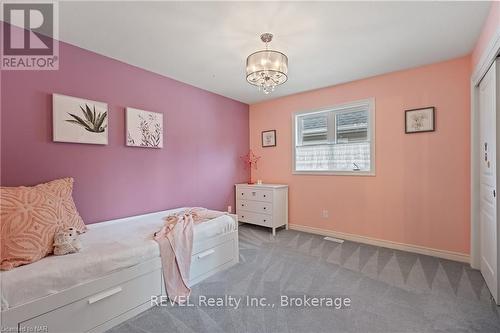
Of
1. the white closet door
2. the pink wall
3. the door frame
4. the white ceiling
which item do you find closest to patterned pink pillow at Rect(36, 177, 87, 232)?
the pink wall

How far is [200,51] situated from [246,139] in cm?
235

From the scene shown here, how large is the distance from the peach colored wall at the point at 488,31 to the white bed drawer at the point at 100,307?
3.33m

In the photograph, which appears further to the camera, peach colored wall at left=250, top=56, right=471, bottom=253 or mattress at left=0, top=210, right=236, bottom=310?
peach colored wall at left=250, top=56, right=471, bottom=253

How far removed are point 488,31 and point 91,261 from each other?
367cm

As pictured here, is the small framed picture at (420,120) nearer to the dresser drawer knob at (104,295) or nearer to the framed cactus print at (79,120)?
the dresser drawer knob at (104,295)

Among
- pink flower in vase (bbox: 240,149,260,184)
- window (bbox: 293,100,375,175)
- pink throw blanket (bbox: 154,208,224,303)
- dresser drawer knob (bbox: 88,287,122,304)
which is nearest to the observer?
dresser drawer knob (bbox: 88,287,122,304)

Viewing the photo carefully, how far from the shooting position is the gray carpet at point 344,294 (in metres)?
1.73

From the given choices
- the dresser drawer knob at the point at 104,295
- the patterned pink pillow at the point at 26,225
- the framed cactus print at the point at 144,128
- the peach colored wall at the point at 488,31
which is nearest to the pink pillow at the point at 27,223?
the patterned pink pillow at the point at 26,225

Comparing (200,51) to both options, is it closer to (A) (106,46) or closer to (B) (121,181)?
(A) (106,46)

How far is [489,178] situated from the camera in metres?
2.15

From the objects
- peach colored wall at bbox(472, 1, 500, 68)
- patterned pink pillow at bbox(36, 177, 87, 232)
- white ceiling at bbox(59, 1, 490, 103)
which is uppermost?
white ceiling at bbox(59, 1, 490, 103)

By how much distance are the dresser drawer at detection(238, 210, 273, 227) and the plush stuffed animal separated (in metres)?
2.72

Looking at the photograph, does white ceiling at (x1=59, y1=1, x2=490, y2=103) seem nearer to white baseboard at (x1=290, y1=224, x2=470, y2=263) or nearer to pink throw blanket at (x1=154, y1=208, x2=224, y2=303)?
pink throw blanket at (x1=154, y1=208, x2=224, y2=303)

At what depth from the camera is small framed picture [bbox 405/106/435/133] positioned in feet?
9.55
